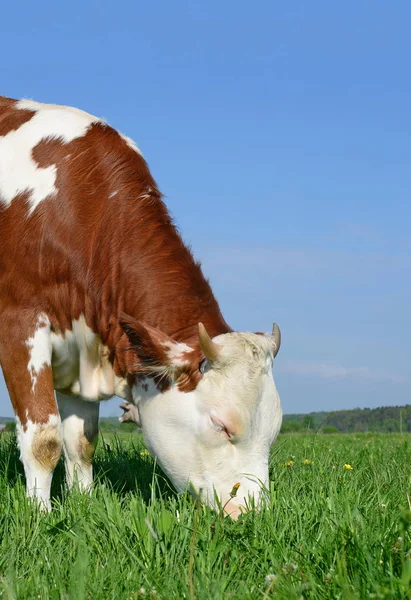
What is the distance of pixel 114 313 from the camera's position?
612cm

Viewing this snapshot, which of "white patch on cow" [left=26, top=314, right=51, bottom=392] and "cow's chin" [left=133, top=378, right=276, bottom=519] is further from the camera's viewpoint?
"white patch on cow" [left=26, top=314, right=51, bottom=392]

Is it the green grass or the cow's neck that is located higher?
the cow's neck

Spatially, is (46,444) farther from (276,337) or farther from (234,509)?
(276,337)

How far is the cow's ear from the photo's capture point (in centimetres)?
545

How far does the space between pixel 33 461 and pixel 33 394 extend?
510 millimetres

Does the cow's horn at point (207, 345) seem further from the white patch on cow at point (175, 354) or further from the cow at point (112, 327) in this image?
the white patch on cow at point (175, 354)

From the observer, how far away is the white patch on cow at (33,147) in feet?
21.2

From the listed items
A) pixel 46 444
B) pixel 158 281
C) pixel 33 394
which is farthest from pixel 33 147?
pixel 46 444

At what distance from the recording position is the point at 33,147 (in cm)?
670

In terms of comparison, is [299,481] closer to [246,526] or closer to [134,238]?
[246,526]

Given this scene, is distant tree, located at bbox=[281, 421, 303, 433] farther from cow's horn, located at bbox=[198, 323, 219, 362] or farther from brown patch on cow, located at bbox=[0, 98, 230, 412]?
cow's horn, located at bbox=[198, 323, 219, 362]

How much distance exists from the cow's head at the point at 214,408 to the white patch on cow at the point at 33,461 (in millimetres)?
837

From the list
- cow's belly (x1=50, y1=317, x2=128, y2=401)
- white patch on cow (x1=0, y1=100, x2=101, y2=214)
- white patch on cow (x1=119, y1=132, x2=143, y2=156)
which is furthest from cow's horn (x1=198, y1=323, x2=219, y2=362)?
white patch on cow (x1=119, y1=132, x2=143, y2=156)

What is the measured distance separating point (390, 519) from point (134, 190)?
10.8ft
